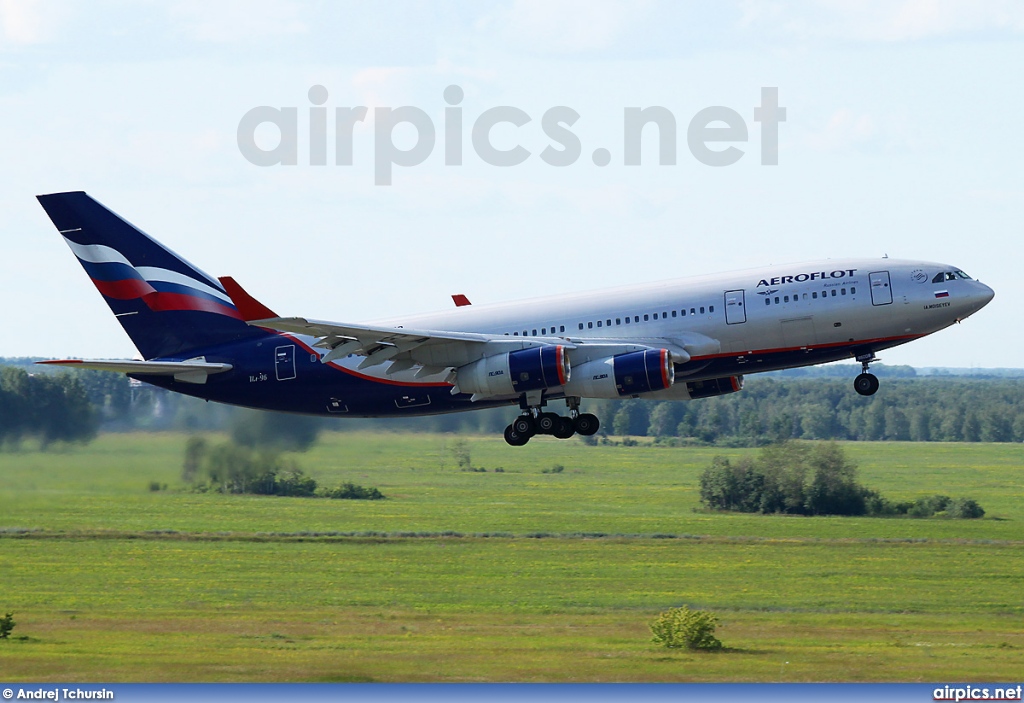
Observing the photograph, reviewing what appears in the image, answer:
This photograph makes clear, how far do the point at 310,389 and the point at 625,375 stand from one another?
11.0m

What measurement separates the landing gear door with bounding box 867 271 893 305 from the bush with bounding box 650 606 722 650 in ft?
85.8

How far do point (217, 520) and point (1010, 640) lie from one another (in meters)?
51.2

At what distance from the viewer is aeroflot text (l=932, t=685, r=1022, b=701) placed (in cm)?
4869

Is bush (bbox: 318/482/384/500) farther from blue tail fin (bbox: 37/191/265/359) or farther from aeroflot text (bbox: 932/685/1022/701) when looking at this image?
aeroflot text (bbox: 932/685/1022/701)

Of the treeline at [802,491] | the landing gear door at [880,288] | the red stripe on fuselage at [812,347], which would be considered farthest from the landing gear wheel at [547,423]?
the treeline at [802,491]

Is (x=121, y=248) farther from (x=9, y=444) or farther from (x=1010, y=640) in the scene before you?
(x=1010, y=640)

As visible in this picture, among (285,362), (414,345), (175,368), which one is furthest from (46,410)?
(414,345)

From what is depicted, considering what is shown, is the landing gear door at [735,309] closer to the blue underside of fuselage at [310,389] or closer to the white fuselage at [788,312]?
the white fuselage at [788,312]

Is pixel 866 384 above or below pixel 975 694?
above

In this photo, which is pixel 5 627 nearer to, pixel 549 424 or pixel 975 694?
pixel 549 424

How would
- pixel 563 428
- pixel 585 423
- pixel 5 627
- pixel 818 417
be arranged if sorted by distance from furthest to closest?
pixel 818 417
pixel 5 627
pixel 585 423
pixel 563 428

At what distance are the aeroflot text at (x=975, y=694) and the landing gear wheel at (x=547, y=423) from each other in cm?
1696

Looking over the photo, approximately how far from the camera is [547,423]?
45406mm

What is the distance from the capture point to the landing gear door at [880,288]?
138ft
